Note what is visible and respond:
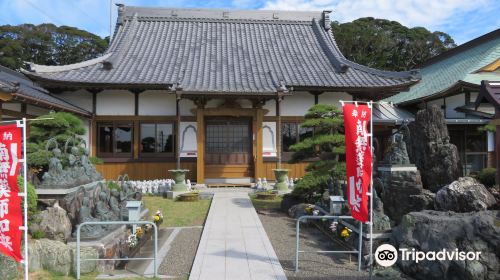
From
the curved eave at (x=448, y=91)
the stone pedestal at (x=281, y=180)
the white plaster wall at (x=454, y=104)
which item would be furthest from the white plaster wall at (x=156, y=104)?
the white plaster wall at (x=454, y=104)

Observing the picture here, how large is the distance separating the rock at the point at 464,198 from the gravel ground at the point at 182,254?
5.26 meters

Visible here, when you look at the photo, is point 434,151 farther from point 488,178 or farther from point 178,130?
point 178,130

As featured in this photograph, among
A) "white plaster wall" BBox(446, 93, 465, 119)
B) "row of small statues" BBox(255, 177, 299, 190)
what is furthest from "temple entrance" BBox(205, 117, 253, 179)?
"white plaster wall" BBox(446, 93, 465, 119)

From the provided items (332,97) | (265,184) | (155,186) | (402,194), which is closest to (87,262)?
(402,194)

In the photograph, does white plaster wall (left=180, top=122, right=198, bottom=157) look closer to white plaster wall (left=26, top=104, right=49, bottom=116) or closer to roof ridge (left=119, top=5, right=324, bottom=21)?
white plaster wall (left=26, top=104, right=49, bottom=116)

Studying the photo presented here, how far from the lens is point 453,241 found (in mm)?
5211

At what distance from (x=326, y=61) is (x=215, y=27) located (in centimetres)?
685

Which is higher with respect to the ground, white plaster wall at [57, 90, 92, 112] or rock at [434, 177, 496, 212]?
white plaster wall at [57, 90, 92, 112]

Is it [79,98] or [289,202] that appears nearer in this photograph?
[289,202]

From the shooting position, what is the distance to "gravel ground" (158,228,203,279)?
5.74m

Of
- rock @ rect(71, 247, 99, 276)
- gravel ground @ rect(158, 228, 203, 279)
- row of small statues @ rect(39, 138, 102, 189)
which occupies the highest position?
row of small statues @ rect(39, 138, 102, 189)

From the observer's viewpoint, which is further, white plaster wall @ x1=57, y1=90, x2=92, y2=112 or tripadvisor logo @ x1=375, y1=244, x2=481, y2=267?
white plaster wall @ x1=57, y1=90, x2=92, y2=112

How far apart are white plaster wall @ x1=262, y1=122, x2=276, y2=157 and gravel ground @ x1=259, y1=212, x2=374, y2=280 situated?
673 centimetres

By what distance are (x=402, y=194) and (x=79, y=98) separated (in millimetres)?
13573
